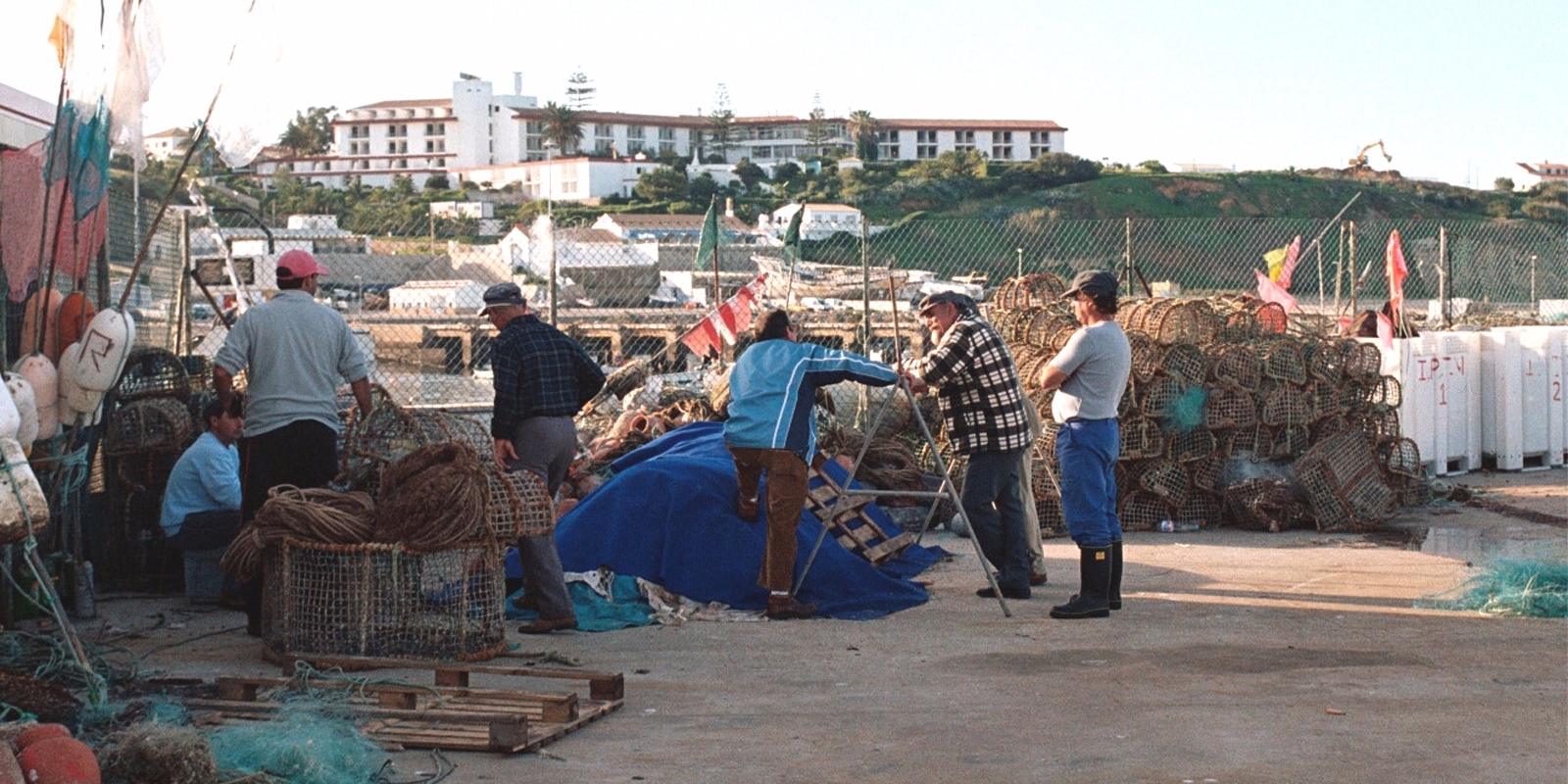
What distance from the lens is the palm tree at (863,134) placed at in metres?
161

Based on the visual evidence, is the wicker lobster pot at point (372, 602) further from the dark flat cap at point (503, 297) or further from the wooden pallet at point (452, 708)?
the dark flat cap at point (503, 297)

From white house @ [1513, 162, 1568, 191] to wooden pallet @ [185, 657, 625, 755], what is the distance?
14343 centimetres

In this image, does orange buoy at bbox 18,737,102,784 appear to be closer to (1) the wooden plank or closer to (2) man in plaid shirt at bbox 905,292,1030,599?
(1) the wooden plank

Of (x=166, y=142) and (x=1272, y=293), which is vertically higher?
(x=166, y=142)

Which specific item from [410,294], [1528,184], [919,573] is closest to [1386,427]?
[919,573]

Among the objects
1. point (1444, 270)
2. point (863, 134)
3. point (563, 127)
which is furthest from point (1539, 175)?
point (1444, 270)

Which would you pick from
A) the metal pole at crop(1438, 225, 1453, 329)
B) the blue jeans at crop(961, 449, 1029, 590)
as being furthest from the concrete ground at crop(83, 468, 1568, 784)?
the metal pole at crop(1438, 225, 1453, 329)

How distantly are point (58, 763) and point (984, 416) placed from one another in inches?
212

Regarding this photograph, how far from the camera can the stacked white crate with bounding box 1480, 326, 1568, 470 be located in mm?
15117

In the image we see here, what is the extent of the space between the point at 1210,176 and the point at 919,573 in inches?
5313

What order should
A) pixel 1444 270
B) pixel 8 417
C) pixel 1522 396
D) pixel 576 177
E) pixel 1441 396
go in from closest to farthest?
1. pixel 8 417
2. pixel 1441 396
3. pixel 1522 396
4. pixel 1444 270
5. pixel 576 177

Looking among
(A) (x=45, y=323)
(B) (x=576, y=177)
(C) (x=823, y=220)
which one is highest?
(B) (x=576, y=177)

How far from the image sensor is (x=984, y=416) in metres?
8.86

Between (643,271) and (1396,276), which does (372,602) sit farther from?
(643,271)
